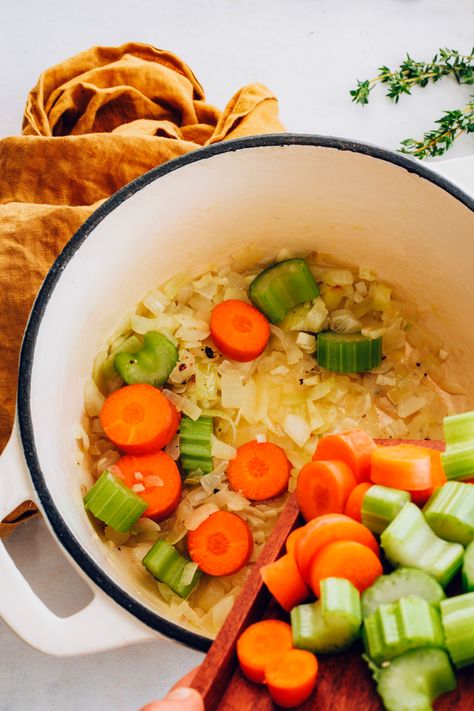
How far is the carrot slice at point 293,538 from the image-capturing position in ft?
3.22

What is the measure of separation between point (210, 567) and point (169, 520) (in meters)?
0.13

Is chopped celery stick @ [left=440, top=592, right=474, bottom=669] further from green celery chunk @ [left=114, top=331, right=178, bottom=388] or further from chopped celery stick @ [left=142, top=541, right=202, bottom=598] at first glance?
green celery chunk @ [left=114, top=331, right=178, bottom=388]

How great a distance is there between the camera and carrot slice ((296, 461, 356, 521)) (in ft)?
3.34

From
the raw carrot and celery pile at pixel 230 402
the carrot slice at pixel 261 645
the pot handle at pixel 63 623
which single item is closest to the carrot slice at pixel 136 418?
the raw carrot and celery pile at pixel 230 402

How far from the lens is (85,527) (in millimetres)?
1330

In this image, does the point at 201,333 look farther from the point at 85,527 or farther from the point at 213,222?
the point at 85,527

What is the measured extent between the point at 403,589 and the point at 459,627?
74 millimetres

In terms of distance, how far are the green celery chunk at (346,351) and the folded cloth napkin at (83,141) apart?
1.60 feet

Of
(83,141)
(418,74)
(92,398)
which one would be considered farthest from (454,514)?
(418,74)

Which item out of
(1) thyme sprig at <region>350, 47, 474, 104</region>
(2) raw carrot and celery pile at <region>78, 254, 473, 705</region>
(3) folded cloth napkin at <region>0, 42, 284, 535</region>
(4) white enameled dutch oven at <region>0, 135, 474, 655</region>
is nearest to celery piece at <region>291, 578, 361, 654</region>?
(4) white enameled dutch oven at <region>0, 135, 474, 655</region>

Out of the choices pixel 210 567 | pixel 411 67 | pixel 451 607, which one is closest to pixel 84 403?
pixel 210 567

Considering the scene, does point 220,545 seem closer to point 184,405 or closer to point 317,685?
point 184,405

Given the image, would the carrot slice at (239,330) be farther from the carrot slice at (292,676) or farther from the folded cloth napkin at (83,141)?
the carrot slice at (292,676)

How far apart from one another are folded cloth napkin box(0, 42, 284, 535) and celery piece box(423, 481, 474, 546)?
927 mm
